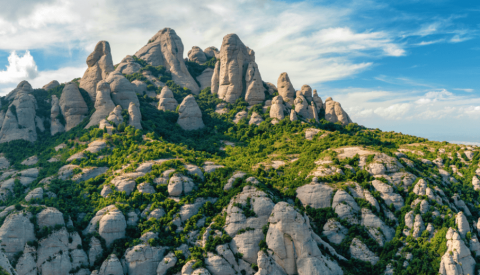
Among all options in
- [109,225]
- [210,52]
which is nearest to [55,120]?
[109,225]

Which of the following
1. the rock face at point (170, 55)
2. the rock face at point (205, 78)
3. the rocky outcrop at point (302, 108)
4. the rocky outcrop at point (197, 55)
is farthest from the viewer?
the rocky outcrop at point (197, 55)

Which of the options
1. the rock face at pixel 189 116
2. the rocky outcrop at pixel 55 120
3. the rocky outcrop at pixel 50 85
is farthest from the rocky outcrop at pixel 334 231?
the rocky outcrop at pixel 50 85

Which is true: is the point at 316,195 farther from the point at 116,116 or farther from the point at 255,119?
the point at 116,116

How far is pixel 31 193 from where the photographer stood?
51.6m

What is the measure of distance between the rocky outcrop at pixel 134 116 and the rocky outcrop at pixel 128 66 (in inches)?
1493

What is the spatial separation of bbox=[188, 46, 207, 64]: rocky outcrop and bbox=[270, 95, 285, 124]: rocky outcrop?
53413 mm

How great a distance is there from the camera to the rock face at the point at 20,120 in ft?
245

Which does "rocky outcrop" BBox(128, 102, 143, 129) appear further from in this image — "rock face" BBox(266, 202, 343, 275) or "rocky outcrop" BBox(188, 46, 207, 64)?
"rocky outcrop" BBox(188, 46, 207, 64)

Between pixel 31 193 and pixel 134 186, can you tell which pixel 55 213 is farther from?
pixel 134 186

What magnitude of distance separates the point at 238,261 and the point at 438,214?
103 feet

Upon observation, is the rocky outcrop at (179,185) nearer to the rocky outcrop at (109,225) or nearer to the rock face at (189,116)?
the rocky outcrop at (109,225)

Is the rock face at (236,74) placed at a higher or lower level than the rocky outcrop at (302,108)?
higher

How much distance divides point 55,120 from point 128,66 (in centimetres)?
3672

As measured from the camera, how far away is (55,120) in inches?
3086
